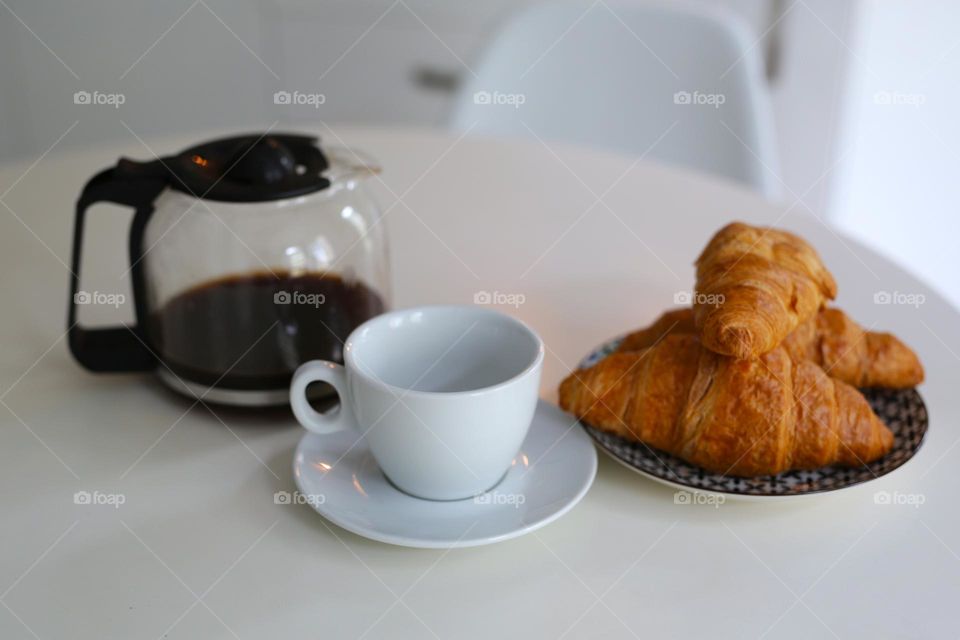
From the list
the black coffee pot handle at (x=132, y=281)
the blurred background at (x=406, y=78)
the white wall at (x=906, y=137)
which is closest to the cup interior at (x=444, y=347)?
the black coffee pot handle at (x=132, y=281)

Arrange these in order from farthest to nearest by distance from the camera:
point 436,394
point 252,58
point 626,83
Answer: point 252,58 → point 626,83 → point 436,394

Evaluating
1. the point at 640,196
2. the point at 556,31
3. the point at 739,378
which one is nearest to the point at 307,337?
the point at 739,378

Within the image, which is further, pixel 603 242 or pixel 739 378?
pixel 603 242

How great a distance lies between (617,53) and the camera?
1594 millimetres

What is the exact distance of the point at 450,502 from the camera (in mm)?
636

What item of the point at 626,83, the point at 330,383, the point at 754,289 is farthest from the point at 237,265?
the point at 626,83

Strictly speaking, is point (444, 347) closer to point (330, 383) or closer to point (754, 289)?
point (330, 383)

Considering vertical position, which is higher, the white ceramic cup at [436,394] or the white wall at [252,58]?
the white ceramic cup at [436,394]

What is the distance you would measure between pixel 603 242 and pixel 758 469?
435 millimetres

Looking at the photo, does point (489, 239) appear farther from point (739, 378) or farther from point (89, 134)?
point (89, 134)

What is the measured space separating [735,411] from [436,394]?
0.22 metres

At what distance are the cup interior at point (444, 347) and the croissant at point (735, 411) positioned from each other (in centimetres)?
7

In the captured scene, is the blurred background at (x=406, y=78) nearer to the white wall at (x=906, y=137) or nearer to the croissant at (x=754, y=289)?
the white wall at (x=906, y=137)

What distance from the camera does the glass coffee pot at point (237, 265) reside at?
0.73 metres
